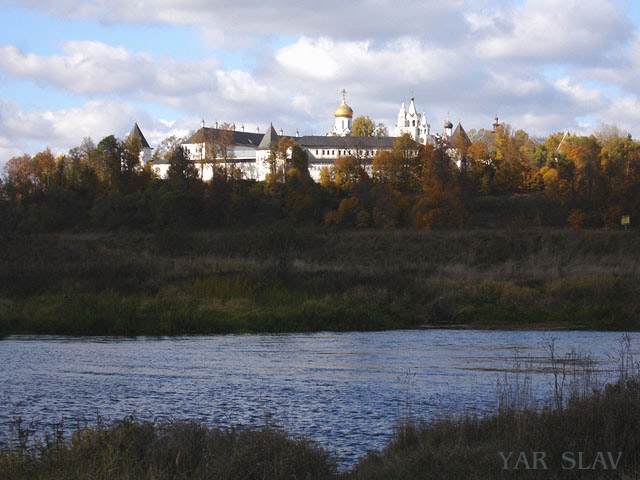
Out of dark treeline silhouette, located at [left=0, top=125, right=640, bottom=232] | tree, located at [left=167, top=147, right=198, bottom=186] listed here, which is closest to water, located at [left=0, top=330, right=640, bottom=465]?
dark treeline silhouette, located at [left=0, top=125, right=640, bottom=232]

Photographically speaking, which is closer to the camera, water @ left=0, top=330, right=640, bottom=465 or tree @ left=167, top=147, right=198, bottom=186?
water @ left=0, top=330, right=640, bottom=465

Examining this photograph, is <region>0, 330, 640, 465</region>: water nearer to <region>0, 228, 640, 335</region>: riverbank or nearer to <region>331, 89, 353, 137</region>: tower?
<region>0, 228, 640, 335</region>: riverbank

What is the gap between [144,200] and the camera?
225ft

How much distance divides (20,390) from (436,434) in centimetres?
851

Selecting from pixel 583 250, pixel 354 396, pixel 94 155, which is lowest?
pixel 354 396

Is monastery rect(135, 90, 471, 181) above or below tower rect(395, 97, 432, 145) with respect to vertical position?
below

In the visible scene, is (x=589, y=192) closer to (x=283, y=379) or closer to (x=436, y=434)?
(x=283, y=379)

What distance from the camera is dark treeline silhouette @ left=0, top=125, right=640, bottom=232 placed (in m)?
66.5

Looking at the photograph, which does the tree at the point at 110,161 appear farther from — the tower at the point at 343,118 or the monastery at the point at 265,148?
the tower at the point at 343,118

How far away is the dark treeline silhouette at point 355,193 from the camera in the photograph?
66.5 m

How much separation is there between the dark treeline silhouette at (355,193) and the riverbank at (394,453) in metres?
55.0

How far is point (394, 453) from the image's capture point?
9.24 m

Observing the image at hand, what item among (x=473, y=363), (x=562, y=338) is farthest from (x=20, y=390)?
(x=562, y=338)

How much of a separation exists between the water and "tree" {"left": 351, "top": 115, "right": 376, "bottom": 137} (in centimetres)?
12723
